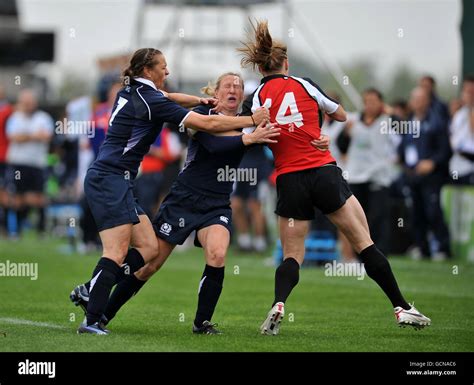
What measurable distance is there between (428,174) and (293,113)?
29.4ft

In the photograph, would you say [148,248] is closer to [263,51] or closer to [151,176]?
[263,51]

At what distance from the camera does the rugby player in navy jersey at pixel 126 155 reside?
8.52 m

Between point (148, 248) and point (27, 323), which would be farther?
point (27, 323)

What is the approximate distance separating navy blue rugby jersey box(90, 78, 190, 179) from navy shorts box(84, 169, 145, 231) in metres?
0.08

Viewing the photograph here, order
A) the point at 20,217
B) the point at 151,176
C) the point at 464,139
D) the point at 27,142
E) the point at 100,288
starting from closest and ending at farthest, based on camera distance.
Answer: the point at 100,288 → the point at 464,139 → the point at 151,176 → the point at 27,142 → the point at 20,217

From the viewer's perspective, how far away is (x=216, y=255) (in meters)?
8.79

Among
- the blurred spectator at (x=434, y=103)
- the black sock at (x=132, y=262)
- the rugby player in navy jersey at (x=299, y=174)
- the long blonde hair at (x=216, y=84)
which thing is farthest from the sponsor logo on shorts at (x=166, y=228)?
the blurred spectator at (x=434, y=103)

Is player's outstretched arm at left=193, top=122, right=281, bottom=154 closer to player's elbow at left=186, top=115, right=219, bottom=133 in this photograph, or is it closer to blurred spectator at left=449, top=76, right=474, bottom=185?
player's elbow at left=186, top=115, right=219, bottom=133

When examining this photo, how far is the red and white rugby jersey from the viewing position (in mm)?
8812

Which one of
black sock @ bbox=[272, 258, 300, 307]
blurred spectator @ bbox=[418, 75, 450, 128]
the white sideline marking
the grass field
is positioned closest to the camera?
the grass field

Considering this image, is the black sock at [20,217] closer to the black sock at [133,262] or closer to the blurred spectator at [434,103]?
the blurred spectator at [434,103]

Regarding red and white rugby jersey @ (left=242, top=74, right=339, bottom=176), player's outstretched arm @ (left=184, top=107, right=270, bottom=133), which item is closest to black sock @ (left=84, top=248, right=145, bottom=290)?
player's outstretched arm @ (left=184, top=107, right=270, bottom=133)

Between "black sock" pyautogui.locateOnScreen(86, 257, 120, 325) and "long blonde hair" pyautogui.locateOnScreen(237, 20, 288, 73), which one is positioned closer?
"black sock" pyautogui.locateOnScreen(86, 257, 120, 325)

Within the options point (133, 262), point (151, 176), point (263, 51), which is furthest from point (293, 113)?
point (151, 176)
